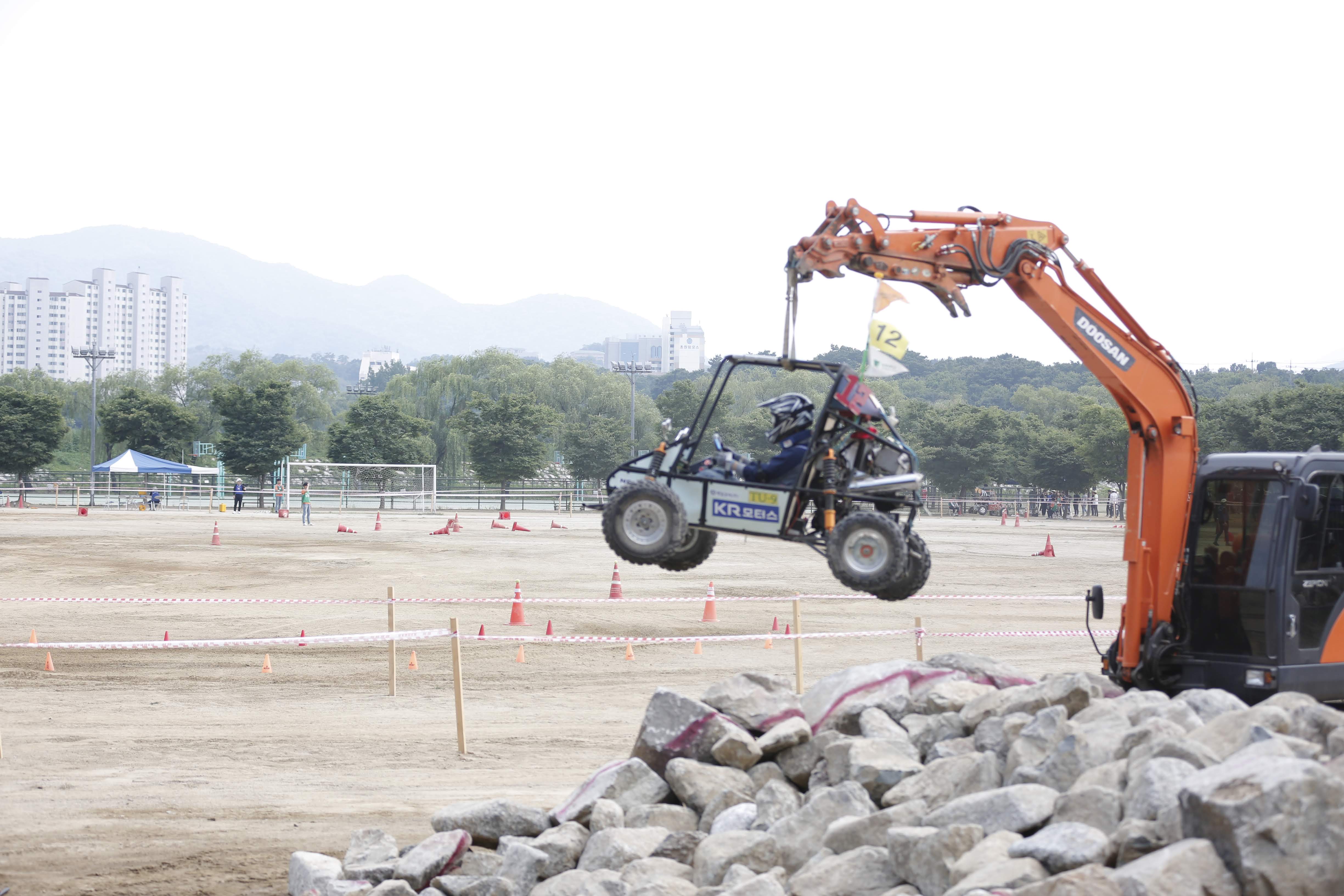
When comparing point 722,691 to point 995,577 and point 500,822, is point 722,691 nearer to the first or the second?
point 500,822

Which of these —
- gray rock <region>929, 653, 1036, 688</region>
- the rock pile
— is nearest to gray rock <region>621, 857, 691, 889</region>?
the rock pile

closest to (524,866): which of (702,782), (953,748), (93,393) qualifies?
(702,782)

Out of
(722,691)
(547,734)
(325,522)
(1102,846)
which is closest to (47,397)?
(325,522)

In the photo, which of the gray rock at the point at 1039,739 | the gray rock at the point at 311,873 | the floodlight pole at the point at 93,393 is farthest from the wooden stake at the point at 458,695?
the floodlight pole at the point at 93,393

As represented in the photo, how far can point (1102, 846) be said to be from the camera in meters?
A: 5.40

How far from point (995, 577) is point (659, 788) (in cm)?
2237

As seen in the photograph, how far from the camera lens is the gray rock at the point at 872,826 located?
656cm

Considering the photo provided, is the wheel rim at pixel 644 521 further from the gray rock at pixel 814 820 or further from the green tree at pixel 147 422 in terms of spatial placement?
the green tree at pixel 147 422

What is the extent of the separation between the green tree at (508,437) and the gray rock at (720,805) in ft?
168

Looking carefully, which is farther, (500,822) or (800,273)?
(500,822)

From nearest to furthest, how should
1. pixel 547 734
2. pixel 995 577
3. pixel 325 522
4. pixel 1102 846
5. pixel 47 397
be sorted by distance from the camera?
1. pixel 1102 846
2. pixel 547 734
3. pixel 995 577
4. pixel 325 522
5. pixel 47 397

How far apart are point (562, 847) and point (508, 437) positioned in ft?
173

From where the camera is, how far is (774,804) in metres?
7.42

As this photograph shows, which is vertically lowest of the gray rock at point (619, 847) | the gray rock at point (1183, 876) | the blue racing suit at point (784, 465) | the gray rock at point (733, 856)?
the gray rock at point (619, 847)
